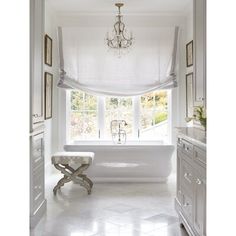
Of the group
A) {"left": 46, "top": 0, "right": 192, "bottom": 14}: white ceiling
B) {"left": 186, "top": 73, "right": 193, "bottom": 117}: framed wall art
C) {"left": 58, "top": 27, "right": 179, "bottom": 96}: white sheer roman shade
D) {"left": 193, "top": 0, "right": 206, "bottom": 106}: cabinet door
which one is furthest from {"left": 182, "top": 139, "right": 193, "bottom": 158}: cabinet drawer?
{"left": 58, "top": 27, "right": 179, "bottom": 96}: white sheer roman shade

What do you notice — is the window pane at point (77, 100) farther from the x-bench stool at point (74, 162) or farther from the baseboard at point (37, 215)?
the baseboard at point (37, 215)

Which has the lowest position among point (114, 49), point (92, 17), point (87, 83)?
point (87, 83)

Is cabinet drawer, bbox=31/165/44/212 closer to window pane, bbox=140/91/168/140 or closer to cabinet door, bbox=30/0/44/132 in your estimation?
cabinet door, bbox=30/0/44/132

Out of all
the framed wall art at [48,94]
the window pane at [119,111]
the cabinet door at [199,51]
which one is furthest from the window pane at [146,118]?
the cabinet door at [199,51]

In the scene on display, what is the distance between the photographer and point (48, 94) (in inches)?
237

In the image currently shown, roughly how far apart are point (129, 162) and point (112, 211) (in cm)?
153

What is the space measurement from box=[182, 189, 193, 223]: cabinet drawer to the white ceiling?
3.51 meters

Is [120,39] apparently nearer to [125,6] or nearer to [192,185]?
[125,6]

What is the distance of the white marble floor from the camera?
3.53 metres

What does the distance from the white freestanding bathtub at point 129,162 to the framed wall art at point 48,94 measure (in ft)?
2.28
